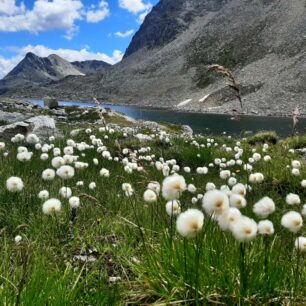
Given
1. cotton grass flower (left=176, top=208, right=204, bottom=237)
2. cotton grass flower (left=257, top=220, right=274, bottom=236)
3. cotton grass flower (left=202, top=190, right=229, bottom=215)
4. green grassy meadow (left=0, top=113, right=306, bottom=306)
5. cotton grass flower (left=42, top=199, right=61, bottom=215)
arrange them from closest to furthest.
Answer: cotton grass flower (left=176, top=208, right=204, bottom=237), cotton grass flower (left=202, top=190, right=229, bottom=215), cotton grass flower (left=257, top=220, right=274, bottom=236), green grassy meadow (left=0, top=113, right=306, bottom=306), cotton grass flower (left=42, top=199, right=61, bottom=215)

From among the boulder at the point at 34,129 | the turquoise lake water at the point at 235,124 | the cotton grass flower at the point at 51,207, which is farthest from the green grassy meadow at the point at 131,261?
the turquoise lake water at the point at 235,124

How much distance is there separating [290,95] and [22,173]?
113m

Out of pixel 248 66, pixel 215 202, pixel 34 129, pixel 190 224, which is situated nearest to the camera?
pixel 190 224

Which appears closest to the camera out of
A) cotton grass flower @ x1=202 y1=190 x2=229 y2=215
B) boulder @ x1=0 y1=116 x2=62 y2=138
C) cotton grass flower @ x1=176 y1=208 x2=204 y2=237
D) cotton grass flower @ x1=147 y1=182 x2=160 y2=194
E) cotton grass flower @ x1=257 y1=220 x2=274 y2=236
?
cotton grass flower @ x1=176 y1=208 x2=204 y2=237

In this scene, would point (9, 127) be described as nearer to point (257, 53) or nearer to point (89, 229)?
point (89, 229)

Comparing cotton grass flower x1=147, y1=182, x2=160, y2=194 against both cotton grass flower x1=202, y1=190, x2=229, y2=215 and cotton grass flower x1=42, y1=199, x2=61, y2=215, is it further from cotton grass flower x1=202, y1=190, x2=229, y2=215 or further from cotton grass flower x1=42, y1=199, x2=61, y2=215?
cotton grass flower x1=202, y1=190, x2=229, y2=215

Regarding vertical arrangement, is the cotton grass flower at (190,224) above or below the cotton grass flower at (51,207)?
above

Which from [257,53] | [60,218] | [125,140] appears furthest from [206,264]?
[257,53]

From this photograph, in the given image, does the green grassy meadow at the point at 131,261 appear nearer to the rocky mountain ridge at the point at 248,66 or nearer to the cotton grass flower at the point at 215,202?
the cotton grass flower at the point at 215,202


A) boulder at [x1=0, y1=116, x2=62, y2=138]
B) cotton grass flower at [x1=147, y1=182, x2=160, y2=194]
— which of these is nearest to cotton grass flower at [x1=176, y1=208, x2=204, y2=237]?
cotton grass flower at [x1=147, y1=182, x2=160, y2=194]

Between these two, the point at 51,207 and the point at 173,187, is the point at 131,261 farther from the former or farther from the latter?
the point at 173,187

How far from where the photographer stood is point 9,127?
18.8m

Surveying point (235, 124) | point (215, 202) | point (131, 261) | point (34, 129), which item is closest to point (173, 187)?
point (215, 202)

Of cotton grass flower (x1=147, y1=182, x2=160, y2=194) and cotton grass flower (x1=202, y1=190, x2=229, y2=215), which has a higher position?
cotton grass flower (x1=202, y1=190, x2=229, y2=215)
